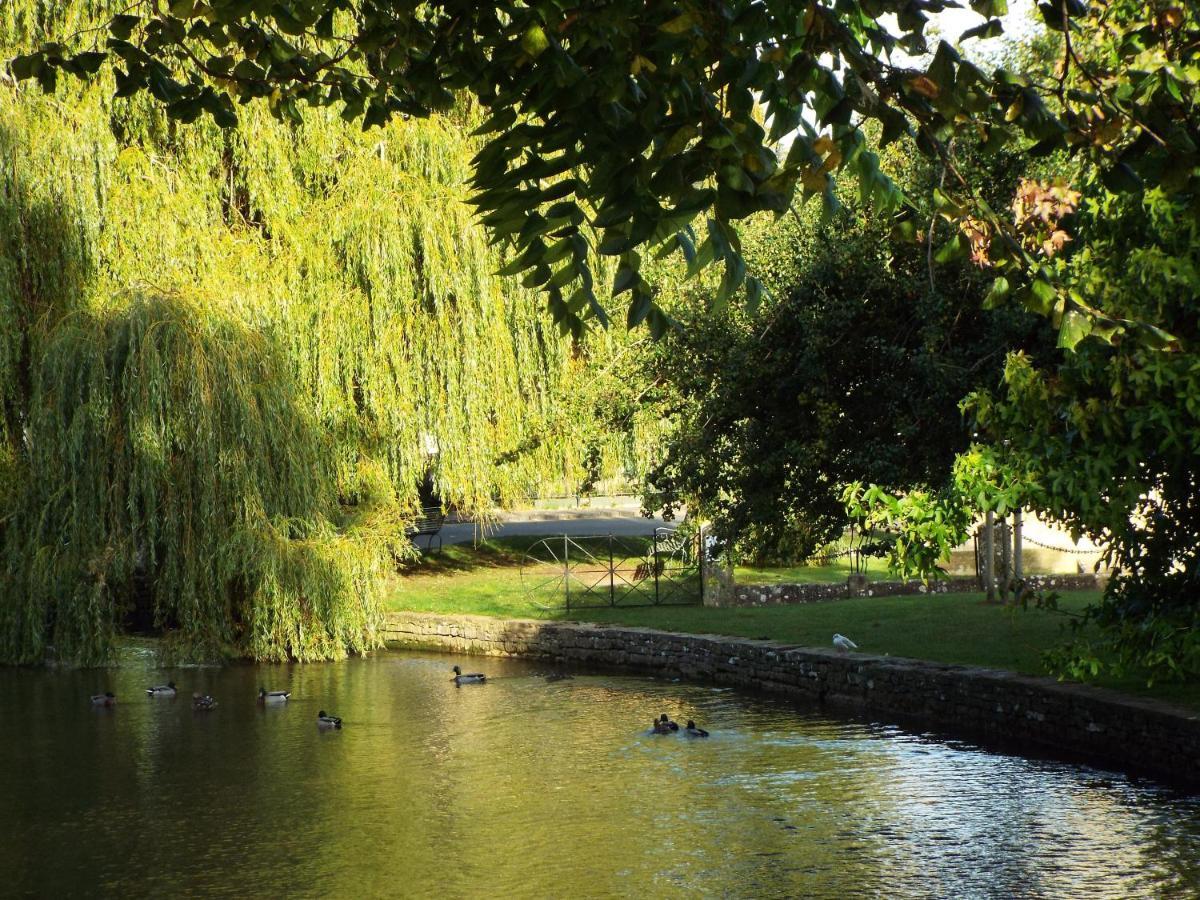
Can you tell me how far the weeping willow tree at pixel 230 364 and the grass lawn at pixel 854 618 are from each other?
9.15 feet

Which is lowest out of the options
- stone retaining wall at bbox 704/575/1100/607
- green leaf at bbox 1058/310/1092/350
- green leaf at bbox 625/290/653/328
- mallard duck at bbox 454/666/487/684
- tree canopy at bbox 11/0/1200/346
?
mallard duck at bbox 454/666/487/684

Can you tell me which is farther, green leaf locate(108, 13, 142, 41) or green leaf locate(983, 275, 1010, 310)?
green leaf locate(108, 13, 142, 41)

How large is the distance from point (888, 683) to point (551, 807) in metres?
5.08

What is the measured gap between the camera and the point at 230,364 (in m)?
19.8

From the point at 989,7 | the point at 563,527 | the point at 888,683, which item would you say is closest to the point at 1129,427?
the point at 888,683

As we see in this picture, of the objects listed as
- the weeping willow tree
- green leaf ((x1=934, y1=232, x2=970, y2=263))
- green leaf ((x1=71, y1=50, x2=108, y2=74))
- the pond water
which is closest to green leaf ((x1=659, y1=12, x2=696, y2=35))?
green leaf ((x1=934, y1=232, x2=970, y2=263))

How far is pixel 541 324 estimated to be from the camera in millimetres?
23812

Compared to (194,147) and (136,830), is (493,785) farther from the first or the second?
(194,147)

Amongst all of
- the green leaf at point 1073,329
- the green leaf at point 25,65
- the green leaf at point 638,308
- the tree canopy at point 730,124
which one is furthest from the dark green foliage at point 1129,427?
the green leaf at point 25,65

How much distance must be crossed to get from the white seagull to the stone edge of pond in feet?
0.91

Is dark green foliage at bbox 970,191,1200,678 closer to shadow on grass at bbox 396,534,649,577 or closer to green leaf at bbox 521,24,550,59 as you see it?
green leaf at bbox 521,24,550,59

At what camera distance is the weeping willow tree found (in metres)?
19.5

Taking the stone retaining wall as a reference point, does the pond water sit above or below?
below

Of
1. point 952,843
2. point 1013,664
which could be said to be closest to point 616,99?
point 952,843
